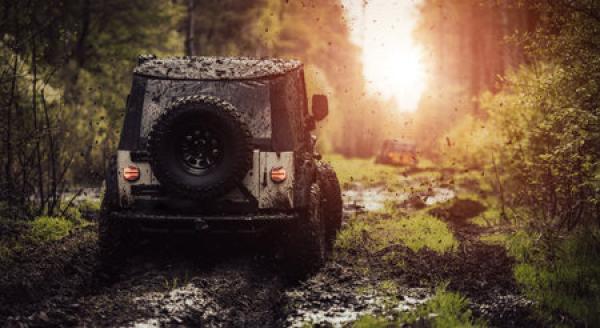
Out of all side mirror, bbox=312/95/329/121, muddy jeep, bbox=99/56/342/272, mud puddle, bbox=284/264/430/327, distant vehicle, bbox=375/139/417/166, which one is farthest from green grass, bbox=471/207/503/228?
distant vehicle, bbox=375/139/417/166

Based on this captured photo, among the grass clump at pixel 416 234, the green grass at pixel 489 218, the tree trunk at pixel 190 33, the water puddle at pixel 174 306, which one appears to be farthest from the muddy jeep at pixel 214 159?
the tree trunk at pixel 190 33

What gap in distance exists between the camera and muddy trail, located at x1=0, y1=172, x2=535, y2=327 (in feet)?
18.7

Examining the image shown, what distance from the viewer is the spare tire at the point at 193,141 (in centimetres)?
675

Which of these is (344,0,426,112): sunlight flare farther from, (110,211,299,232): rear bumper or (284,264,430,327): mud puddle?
(110,211,299,232): rear bumper

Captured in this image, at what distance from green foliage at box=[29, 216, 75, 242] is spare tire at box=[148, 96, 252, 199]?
3.21m

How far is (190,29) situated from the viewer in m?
24.1

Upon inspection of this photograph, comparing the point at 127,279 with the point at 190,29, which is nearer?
the point at 127,279

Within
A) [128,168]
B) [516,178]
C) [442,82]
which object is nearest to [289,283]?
[128,168]

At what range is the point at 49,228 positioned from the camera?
32.0 feet

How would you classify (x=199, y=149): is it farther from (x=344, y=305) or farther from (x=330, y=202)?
(x=330, y=202)

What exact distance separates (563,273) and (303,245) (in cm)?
315

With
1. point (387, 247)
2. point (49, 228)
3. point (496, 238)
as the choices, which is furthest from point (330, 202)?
point (49, 228)

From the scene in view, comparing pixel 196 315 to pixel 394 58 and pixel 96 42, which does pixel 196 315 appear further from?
pixel 394 58

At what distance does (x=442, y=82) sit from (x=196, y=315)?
1517 inches
